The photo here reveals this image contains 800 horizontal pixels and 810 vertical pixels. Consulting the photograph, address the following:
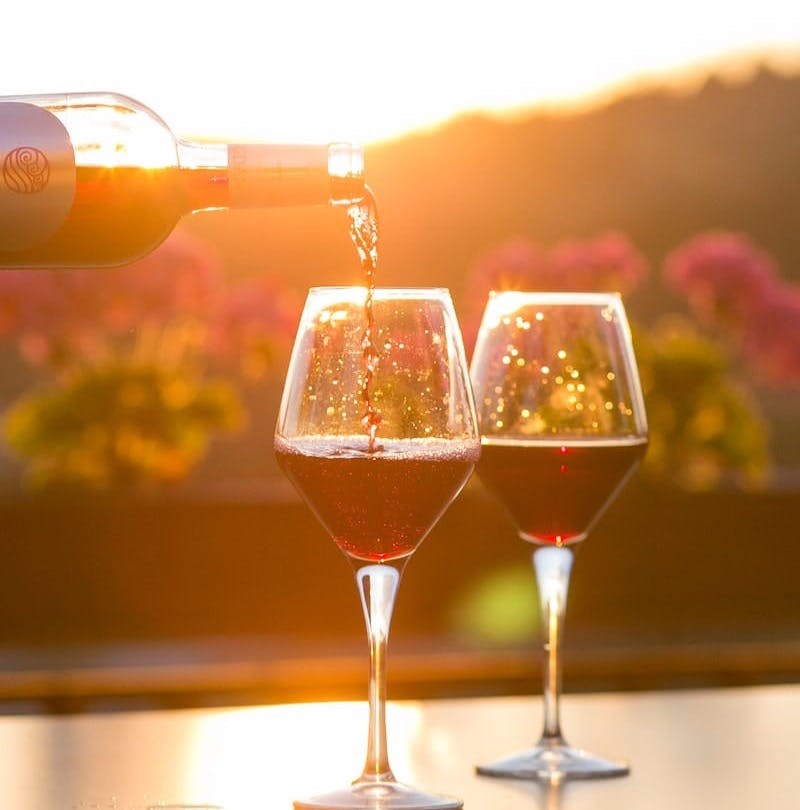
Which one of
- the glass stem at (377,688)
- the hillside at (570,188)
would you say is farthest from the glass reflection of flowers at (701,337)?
the hillside at (570,188)

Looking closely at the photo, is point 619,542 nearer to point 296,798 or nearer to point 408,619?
point 408,619

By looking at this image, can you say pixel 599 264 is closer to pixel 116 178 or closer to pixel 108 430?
pixel 108 430

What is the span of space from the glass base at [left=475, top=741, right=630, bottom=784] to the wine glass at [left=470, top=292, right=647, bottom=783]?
0.57 ft

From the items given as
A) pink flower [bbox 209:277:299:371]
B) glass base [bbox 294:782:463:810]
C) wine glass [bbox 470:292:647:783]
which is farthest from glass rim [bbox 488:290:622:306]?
pink flower [bbox 209:277:299:371]

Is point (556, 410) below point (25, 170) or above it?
below

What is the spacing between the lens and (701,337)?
8055 millimetres

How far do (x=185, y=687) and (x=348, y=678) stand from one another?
0.56 feet

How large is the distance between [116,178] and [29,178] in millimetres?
243

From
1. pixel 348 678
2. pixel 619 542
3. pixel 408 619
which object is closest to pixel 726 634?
pixel 619 542

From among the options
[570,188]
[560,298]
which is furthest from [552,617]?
[570,188]

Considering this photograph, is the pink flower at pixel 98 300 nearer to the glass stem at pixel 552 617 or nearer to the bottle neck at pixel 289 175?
the bottle neck at pixel 289 175

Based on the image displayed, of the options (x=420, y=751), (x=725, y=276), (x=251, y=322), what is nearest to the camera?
(x=420, y=751)

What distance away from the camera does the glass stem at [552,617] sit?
165 centimetres

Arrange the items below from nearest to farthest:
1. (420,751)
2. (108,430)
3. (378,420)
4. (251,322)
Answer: (378,420) → (420,751) → (108,430) → (251,322)
